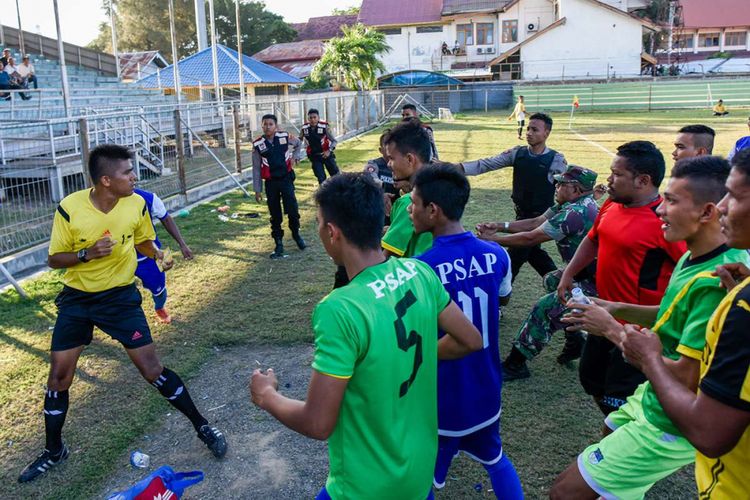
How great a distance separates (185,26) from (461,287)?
68.4 metres

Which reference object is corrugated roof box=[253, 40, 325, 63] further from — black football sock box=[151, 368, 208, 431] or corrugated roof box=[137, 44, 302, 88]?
black football sock box=[151, 368, 208, 431]

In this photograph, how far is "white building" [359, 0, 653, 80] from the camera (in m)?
49.6

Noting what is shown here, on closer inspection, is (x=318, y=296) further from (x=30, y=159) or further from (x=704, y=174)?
(x=30, y=159)

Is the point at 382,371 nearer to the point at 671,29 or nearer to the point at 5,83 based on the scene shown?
the point at 5,83

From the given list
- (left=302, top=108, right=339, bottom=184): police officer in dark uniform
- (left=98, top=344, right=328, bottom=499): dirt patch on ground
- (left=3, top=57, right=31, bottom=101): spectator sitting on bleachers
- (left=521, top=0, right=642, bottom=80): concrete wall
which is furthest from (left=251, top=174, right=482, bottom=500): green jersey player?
(left=521, top=0, right=642, bottom=80): concrete wall

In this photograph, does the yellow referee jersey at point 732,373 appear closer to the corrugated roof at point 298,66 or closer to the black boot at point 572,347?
the black boot at point 572,347

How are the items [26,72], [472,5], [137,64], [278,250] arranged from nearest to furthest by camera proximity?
[278,250]
[26,72]
[137,64]
[472,5]

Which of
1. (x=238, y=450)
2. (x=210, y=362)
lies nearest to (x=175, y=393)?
(x=238, y=450)

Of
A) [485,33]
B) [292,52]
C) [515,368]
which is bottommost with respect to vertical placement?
[515,368]

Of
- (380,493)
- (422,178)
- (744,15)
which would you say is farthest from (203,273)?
(744,15)

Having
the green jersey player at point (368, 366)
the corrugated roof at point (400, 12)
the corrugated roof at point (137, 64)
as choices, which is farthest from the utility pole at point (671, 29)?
the green jersey player at point (368, 366)

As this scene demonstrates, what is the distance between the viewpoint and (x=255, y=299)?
7.49 meters

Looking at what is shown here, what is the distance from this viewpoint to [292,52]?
59.6 metres

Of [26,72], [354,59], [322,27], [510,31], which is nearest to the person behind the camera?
[26,72]
